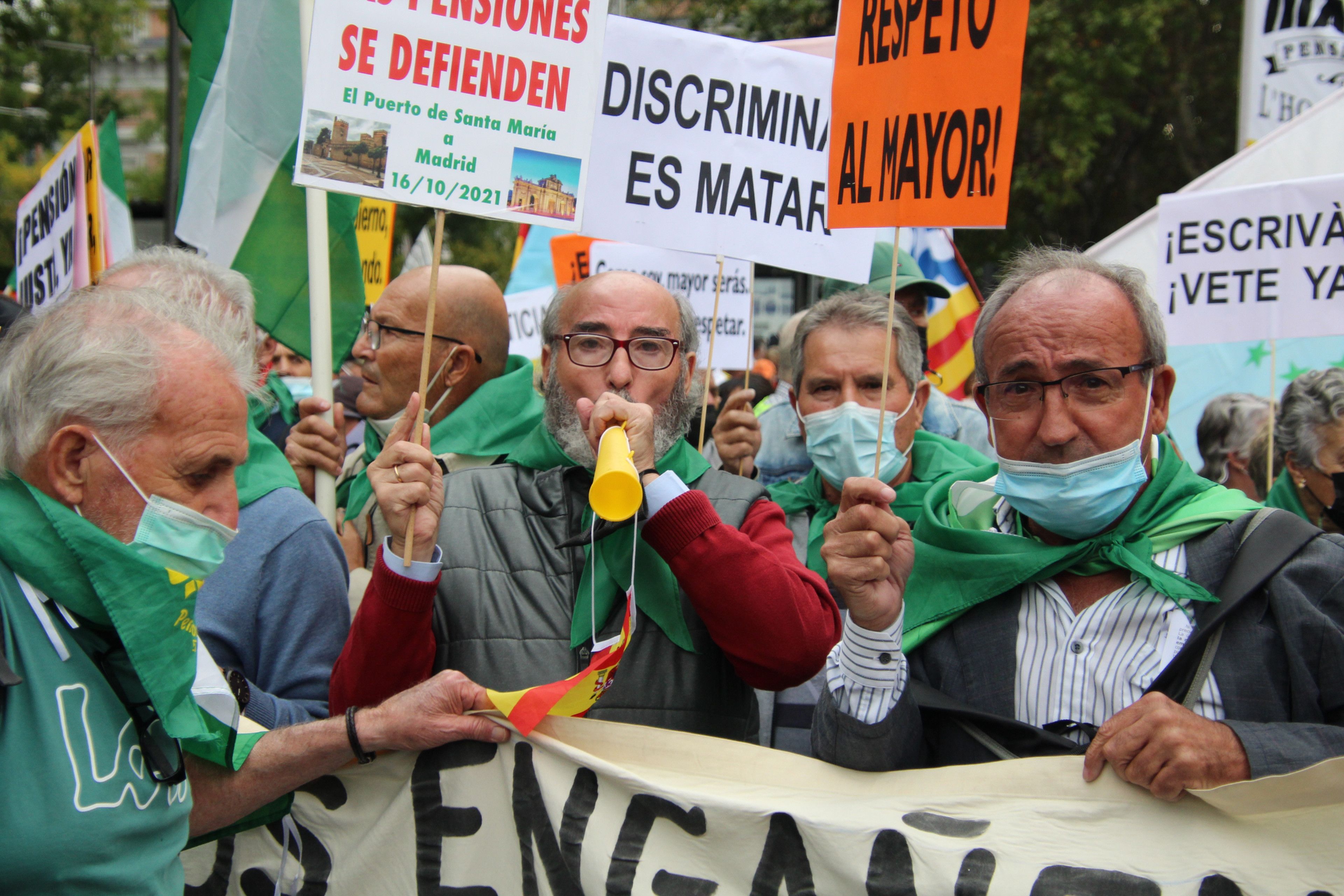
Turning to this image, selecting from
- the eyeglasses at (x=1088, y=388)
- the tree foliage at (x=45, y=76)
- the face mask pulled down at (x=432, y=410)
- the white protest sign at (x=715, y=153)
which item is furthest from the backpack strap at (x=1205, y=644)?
the tree foliage at (x=45, y=76)

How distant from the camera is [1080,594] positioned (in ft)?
8.02

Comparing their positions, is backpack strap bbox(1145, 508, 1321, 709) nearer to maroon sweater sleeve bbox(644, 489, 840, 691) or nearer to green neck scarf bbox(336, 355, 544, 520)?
maroon sweater sleeve bbox(644, 489, 840, 691)

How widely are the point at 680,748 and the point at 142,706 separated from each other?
1002 millimetres

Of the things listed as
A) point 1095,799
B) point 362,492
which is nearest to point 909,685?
point 1095,799

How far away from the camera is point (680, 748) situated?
7.68ft

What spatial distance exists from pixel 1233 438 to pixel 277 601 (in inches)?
161

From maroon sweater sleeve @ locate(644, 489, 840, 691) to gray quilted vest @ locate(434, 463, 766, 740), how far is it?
0.15 metres

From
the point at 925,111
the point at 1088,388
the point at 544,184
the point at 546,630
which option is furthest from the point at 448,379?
the point at 1088,388

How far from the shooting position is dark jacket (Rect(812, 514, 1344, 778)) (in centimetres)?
202

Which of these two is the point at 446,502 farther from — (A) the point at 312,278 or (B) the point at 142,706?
(A) the point at 312,278

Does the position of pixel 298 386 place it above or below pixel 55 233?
below

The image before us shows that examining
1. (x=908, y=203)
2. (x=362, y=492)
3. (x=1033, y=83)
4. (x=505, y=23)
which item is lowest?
(x=362, y=492)

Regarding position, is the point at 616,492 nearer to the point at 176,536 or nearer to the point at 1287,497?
the point at 176,536

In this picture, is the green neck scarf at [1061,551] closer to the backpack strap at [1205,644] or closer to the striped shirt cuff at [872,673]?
the backpack strap at [1205,644]
